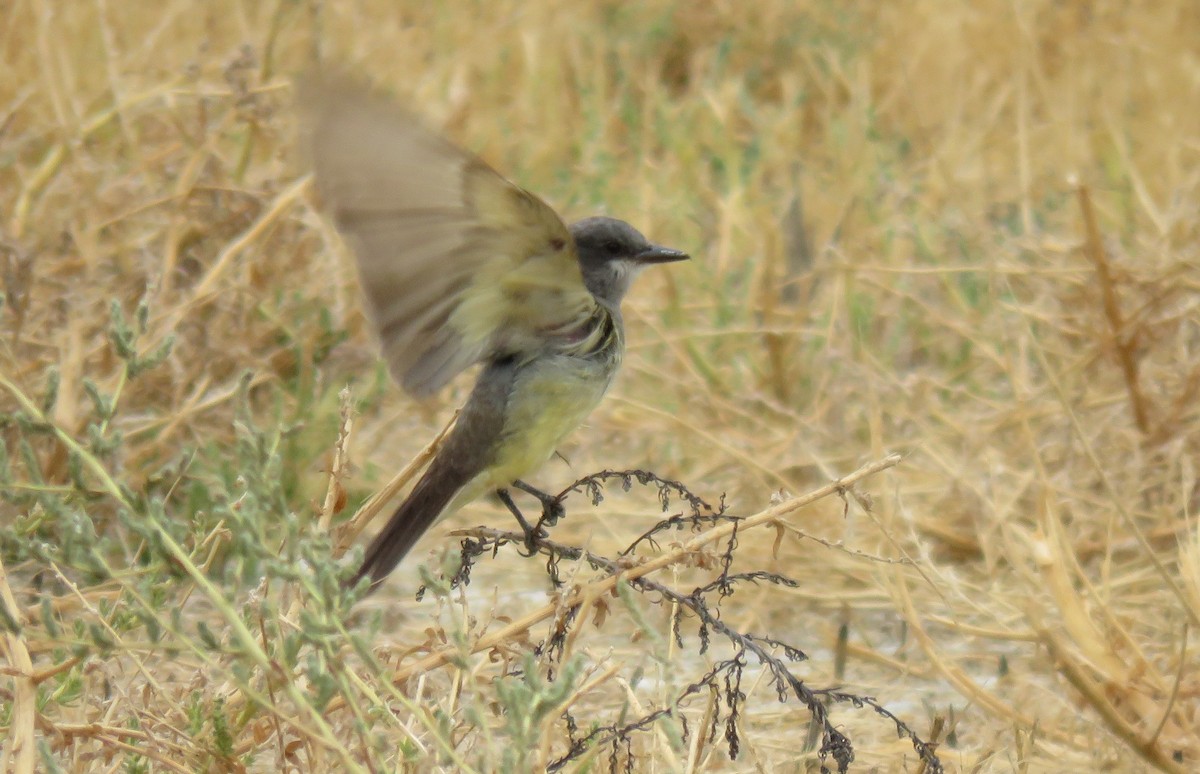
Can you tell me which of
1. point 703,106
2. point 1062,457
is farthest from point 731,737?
point 703,106

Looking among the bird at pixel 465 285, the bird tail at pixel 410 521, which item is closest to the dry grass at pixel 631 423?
the bird tail at pixel 410 521

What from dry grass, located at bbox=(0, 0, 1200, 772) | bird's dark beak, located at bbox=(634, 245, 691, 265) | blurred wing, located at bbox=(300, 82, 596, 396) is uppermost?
blurred wing, located at bbox=(300, 82, 596, 396)

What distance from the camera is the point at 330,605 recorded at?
1.97 m

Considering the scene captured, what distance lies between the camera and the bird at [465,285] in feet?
9.02

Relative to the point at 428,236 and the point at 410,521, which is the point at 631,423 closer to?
the point at 410,521

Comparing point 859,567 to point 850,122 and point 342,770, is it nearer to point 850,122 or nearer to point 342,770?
point 342,770

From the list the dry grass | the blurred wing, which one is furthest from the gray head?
the blurred wing

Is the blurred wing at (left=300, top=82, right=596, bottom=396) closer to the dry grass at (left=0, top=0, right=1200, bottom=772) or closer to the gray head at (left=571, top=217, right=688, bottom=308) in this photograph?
the dry grass at (left=0, top=0, right=1200, bottom=772)

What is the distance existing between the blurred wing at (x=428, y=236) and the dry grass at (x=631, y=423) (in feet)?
1.13

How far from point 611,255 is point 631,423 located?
3.93 feet

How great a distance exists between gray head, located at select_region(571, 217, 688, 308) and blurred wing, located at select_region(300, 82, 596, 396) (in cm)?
51

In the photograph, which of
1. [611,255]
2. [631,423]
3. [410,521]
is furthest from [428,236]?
[631,423]

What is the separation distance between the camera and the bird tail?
10.3ft

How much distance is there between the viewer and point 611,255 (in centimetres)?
396
